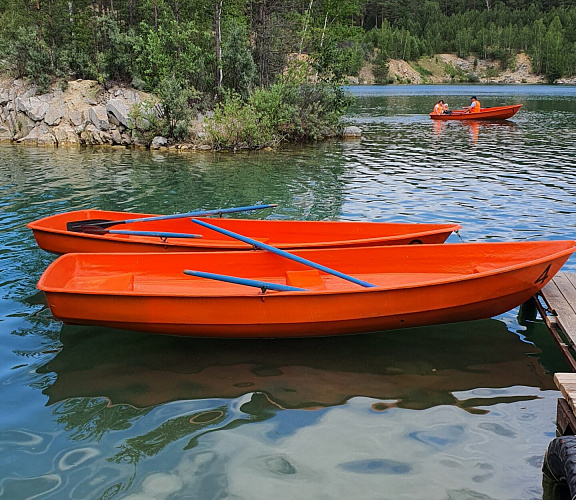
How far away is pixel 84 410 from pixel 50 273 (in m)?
1.90

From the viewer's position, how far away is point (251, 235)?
30.0ft

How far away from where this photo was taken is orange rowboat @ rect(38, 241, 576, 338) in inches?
243

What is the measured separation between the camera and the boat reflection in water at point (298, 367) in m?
5.70

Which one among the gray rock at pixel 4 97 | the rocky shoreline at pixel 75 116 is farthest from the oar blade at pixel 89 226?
the gray rock at pixel 4 97

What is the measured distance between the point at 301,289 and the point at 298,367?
86 centimetres

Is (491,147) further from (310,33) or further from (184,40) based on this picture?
(184,40)

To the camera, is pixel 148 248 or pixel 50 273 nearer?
pixel 50 273

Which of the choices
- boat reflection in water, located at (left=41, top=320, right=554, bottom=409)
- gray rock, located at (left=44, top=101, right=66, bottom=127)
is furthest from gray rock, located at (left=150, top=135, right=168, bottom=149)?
A: boat reflection in water, located at (left=41, top=320, right=554, bottom=409)

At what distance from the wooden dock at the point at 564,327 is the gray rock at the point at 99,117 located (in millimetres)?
19949

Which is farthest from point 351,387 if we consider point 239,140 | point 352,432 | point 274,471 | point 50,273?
point 239,140

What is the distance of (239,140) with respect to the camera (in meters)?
21.6

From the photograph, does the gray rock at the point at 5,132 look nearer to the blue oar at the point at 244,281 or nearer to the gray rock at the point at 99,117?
the gray rock at the point at 99,117

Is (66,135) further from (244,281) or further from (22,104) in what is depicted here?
(244,281)

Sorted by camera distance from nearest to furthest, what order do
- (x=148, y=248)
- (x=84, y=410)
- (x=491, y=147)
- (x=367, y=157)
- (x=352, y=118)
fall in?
(x=84, y=410) < (x=148, y=248) < (x=367, y=157) < (x=491, y=147) < (x=352, y=118)
